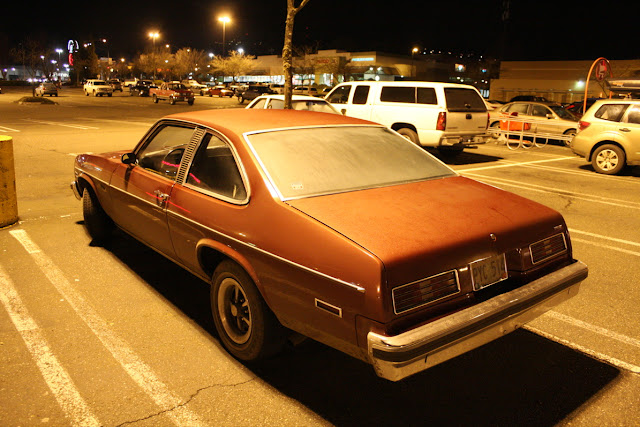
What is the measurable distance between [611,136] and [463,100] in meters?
Answer: 3.33

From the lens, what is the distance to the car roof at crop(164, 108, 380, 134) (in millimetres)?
3816

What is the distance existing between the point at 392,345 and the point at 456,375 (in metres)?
1.15

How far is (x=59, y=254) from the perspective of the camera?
5.43 m

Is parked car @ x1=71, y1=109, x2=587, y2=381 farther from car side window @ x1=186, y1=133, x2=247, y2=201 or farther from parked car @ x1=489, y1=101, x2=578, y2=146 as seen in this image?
parked car @ x1=489, y1=101, x2=578, y2=146

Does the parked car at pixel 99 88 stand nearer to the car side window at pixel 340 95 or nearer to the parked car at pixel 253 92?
the parked car at pixel 253 92

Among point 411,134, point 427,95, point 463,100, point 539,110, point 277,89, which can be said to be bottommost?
point 411,134

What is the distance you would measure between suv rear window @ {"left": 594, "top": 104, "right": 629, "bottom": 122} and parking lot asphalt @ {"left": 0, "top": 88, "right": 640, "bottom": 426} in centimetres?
680

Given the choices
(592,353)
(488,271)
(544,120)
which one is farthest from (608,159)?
(488,271)

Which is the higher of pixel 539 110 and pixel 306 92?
pixel 306 92

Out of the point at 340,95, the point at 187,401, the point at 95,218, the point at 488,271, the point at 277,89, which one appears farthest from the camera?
the point at 277,89

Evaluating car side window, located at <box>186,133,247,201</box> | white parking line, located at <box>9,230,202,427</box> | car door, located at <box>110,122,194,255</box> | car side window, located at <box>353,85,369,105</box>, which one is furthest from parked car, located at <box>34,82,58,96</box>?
car side window, located at <box>186,133,247,201</box>

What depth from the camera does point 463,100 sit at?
490 inches

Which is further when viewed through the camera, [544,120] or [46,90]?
[46,90]

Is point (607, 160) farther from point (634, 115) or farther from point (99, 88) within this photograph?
point (99, 88)
